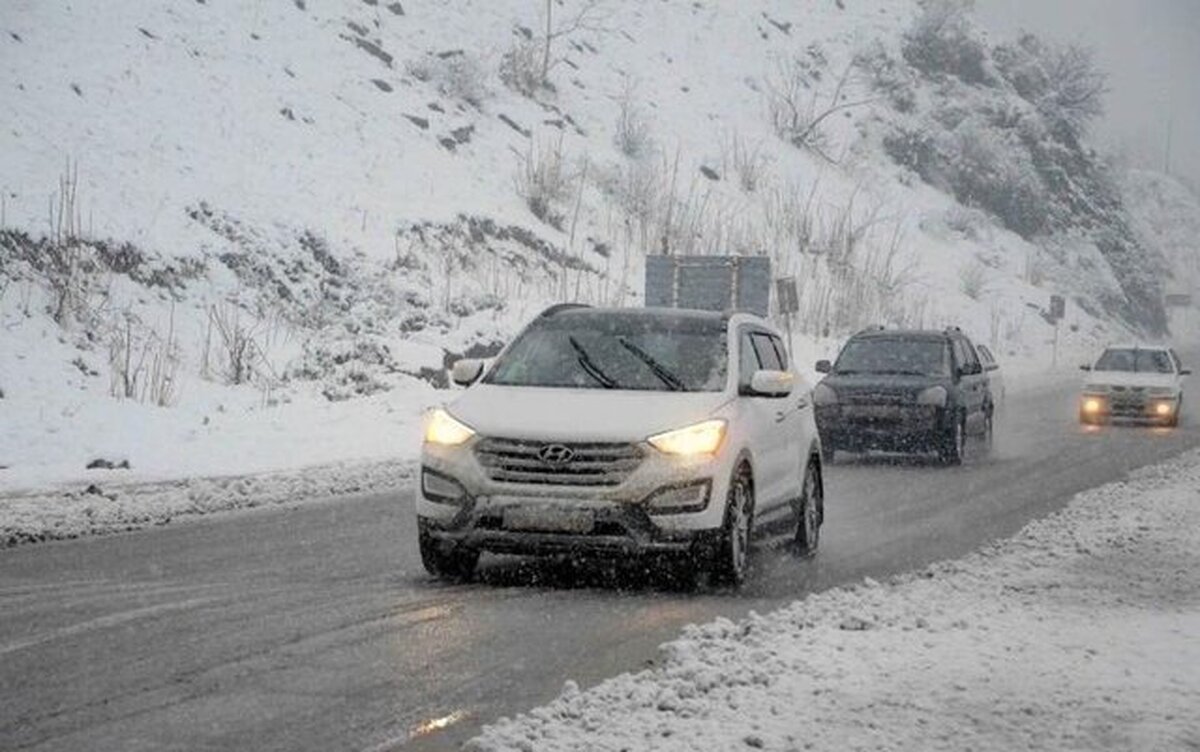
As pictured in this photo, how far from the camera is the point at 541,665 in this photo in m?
7.75

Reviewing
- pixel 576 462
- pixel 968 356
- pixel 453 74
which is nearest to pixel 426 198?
pixel 453 74

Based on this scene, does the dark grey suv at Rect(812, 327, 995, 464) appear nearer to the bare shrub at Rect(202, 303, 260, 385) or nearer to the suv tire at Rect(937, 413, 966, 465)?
the suv tire at Rect(937, 413, 966, 465)

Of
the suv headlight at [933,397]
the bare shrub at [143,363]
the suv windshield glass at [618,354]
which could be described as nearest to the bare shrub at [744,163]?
the bare shrub at [143,363]

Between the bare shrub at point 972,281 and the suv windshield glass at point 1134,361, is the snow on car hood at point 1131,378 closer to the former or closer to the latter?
the suv windshield glass at point 1134,361

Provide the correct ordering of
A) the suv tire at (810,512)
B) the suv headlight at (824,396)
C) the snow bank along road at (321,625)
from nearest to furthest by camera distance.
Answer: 1. the snow bank along road at (321,625)
2. the suv tire at (810,512)
3. the suv headlight at (824,396)

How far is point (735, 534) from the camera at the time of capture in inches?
407

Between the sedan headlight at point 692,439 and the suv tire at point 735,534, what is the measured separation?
332 millimetres

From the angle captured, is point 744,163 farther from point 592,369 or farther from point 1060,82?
point 592,369

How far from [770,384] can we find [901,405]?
10.9m

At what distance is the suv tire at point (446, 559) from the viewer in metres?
10.3

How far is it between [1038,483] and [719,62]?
4814 centimetres

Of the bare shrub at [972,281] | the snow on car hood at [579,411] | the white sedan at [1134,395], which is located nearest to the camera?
the snow on car hood at [579,411]

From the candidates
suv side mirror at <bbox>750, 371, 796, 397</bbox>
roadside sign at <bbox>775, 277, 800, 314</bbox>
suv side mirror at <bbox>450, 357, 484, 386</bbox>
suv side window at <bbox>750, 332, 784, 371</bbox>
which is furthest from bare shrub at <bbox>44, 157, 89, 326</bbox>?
suv side mirror at <bbox>750, 371, 796, 397</bbox>

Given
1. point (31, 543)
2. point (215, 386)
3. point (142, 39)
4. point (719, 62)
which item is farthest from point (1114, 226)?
point (31, 543)
